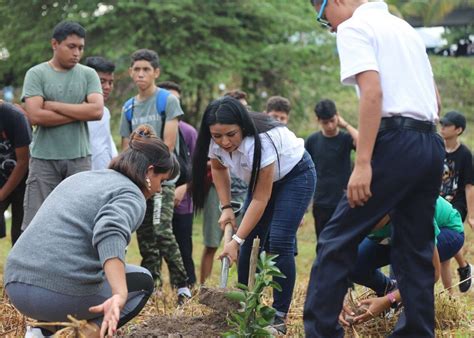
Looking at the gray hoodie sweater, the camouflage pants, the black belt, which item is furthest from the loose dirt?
the camouflage pants

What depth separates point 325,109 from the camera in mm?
8891

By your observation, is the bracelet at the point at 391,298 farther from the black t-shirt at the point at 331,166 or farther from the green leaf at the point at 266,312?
the black t-shirt at the point at 331,166

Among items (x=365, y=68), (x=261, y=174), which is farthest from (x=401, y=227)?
(x=261, y=174)

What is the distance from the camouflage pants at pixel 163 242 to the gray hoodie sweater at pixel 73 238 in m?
2.86

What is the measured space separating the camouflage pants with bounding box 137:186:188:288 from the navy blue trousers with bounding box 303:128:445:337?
318cm

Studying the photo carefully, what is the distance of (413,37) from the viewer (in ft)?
14.3

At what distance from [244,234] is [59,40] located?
2.50 metres

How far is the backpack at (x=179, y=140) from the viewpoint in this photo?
7.54 m

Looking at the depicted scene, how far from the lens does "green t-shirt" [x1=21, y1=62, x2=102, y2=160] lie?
698 cm

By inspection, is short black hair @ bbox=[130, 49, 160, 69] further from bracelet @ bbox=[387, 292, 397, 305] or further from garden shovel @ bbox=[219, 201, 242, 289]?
bracelet @ bbox=[387, 292, 397, 305]

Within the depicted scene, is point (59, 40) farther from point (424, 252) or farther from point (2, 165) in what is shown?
point (424, 252)

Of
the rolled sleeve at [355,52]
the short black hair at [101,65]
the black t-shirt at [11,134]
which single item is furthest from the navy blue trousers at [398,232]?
the short black hair at [101,65]

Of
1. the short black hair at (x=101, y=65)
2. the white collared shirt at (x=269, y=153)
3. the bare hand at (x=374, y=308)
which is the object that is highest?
the short black hair at (x=101, y=65)

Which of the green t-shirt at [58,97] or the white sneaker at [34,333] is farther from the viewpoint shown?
the green t-shirt at [58,97]
